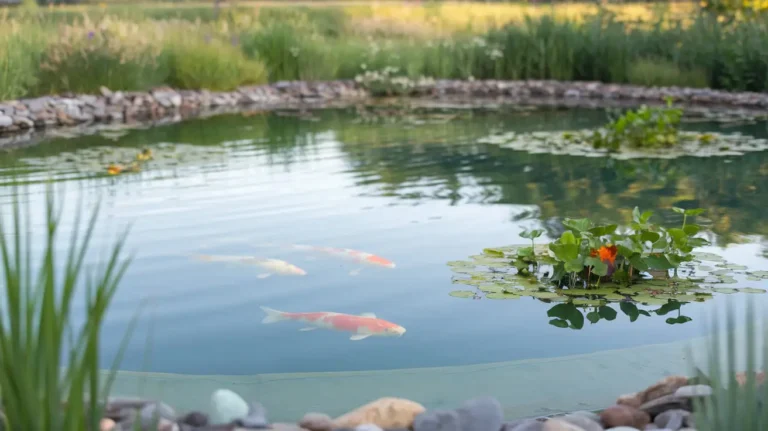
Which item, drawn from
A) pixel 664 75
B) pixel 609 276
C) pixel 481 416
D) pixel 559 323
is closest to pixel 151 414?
pixel 481 416

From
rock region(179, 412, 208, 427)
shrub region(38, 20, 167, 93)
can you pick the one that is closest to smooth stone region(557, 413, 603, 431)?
rock region(179, 412, 208, 427)

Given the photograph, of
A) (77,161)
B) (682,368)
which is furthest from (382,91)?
(682,368)

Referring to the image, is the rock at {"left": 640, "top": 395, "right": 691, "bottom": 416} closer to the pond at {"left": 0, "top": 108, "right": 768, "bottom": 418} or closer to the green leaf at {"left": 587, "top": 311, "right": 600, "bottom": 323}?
the pond at {"left": 0, "top": 108, "right": 768, "bottom": 418}

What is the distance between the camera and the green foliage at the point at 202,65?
14.2 metres

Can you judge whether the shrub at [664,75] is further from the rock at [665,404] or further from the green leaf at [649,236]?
the rock at [665,404]

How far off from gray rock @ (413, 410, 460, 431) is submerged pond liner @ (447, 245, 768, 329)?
1.53 meters

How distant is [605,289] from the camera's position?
14.8ft

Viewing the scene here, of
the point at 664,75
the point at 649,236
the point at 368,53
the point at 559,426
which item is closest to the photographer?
the point at 559,426

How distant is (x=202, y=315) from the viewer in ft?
14.1

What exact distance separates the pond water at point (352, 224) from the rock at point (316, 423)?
532 mm

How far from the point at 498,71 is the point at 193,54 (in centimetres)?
542

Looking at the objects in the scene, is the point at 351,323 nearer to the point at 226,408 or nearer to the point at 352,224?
the point at 226,408

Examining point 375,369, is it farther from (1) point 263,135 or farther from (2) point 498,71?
(2) point 498,71

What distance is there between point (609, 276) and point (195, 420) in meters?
2.55
